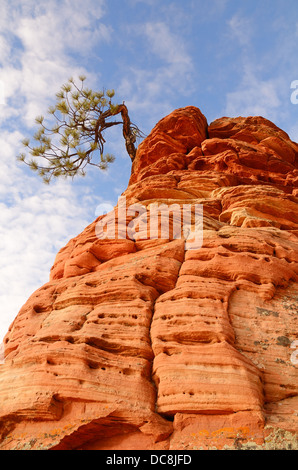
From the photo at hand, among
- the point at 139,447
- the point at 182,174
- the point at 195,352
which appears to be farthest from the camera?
the point at 182,174

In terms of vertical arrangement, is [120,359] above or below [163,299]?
below

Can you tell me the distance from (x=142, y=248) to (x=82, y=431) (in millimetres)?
5284

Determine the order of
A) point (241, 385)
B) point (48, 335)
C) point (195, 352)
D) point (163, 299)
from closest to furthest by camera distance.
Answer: point (241, 385), point (195, 352), point (48, 335), point (163, 299)

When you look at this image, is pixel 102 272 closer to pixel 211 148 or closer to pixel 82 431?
pixel 82 431

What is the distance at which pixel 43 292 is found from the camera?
9281mm

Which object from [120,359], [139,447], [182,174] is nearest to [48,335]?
[120,359]

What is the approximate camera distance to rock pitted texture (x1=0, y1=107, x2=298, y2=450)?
17.5ft

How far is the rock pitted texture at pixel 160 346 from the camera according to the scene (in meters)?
5.34

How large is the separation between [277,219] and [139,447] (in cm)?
897

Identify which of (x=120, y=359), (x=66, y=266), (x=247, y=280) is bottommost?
(x=120, y=359)

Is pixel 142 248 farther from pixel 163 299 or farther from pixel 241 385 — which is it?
pixel 241 385

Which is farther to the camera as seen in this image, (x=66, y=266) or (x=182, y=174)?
(x=182, y=174)

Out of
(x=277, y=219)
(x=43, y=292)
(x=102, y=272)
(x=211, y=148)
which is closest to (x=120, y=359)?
(x=102, y=272)

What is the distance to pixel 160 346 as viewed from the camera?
6457 mm
